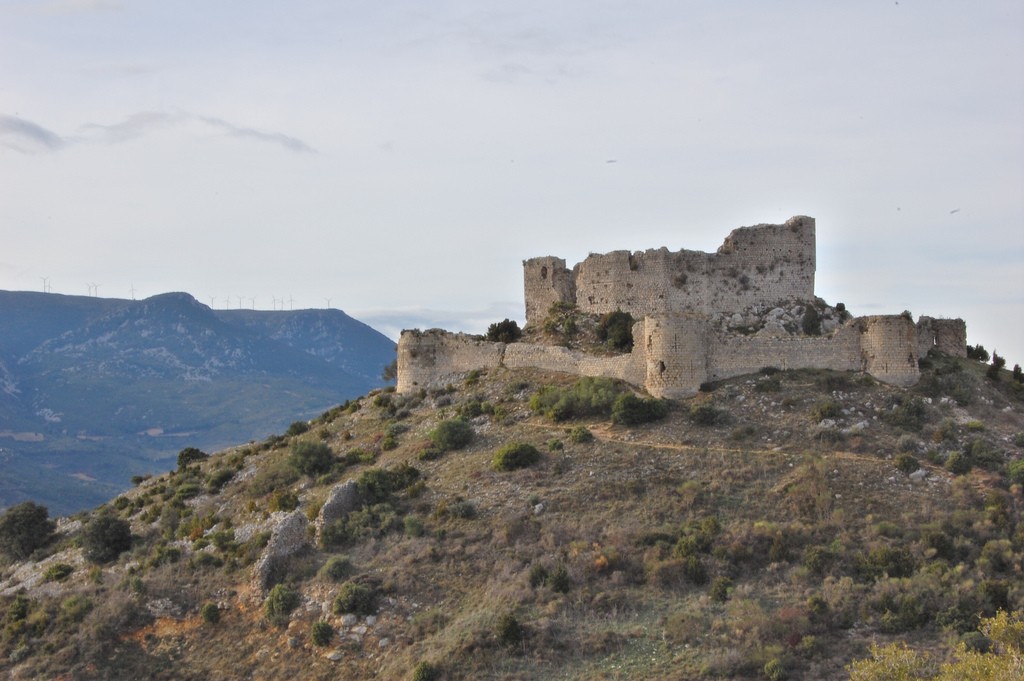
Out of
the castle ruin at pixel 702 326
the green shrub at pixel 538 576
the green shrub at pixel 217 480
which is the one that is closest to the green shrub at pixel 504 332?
the castle ruin at pixel 702 326

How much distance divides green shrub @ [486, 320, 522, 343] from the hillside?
6.03 m

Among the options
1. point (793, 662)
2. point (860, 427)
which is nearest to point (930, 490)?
point (860, 427)

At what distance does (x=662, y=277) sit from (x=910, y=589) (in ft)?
74.2

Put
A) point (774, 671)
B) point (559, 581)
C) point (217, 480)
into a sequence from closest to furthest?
point (774, 671) < point (559, 581) < point (217, 480)

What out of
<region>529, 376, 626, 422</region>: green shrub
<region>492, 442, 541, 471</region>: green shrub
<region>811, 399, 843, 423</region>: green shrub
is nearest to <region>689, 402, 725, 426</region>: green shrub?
<region>811, 399, 843, 423</region>: green shrub

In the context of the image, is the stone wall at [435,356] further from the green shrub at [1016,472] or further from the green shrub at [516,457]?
the green shrub at [1016,472]

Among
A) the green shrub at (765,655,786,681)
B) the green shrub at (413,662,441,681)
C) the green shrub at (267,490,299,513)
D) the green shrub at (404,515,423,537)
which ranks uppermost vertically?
the green shrub at (267,490,299,513)

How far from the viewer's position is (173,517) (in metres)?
47.0

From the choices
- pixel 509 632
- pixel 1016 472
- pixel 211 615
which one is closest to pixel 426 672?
pixel 509 632

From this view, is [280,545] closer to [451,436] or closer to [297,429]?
[451,436]

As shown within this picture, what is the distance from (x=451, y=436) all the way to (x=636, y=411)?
734 cm

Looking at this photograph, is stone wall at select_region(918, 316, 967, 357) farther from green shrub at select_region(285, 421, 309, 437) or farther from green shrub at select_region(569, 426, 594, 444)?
green shrub at select_region(285, 421, 309, 437)

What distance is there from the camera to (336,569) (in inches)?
1500

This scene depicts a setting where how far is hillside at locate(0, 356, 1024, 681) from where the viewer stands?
1296 inches
